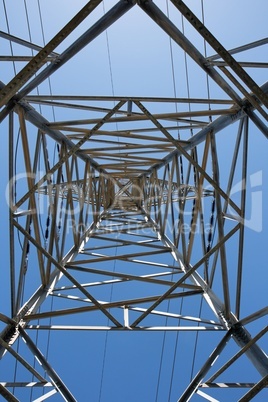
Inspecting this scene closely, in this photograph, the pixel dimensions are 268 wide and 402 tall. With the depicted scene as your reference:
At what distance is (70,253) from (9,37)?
5.86 meters

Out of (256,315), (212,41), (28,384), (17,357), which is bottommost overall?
(28,384)

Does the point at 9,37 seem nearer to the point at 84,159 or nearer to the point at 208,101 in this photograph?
the point at 208,101

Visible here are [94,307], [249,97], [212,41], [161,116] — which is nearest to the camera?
[212,41]

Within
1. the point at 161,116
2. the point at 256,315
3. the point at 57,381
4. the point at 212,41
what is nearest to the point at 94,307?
the point at 57,381

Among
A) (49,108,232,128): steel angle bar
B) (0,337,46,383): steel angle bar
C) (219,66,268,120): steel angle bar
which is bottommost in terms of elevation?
(0,337,46,383): steel angle bar

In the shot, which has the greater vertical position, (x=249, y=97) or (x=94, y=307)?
(x=249, y=97)

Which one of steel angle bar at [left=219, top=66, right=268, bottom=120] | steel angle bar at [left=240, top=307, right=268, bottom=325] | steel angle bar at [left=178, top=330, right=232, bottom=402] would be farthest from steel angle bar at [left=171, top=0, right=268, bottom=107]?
steel angle bar at [left=178, top=330, right=232, bottom=402]

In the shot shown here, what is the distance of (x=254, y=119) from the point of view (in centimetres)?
557

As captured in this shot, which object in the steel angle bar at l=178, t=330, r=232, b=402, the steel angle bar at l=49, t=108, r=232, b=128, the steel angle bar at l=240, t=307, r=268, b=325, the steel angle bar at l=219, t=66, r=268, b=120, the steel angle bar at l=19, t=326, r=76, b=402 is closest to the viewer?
the steel angle bar at l=219, t=66, r=268, b=120

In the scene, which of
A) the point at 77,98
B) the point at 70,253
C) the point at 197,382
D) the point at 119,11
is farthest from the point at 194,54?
the point at 70,253

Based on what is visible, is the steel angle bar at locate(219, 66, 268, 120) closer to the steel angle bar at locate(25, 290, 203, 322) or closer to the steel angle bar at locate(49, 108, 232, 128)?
the steel angle bar at locate(49, 108, 232, 128)

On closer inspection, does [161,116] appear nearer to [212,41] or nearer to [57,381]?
[212,41]

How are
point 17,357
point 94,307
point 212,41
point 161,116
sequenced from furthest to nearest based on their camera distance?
point 161,116 → point 94,307 → point 17,357 → point 212,41

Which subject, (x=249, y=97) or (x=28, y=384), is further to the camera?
(x=28, y=384)
